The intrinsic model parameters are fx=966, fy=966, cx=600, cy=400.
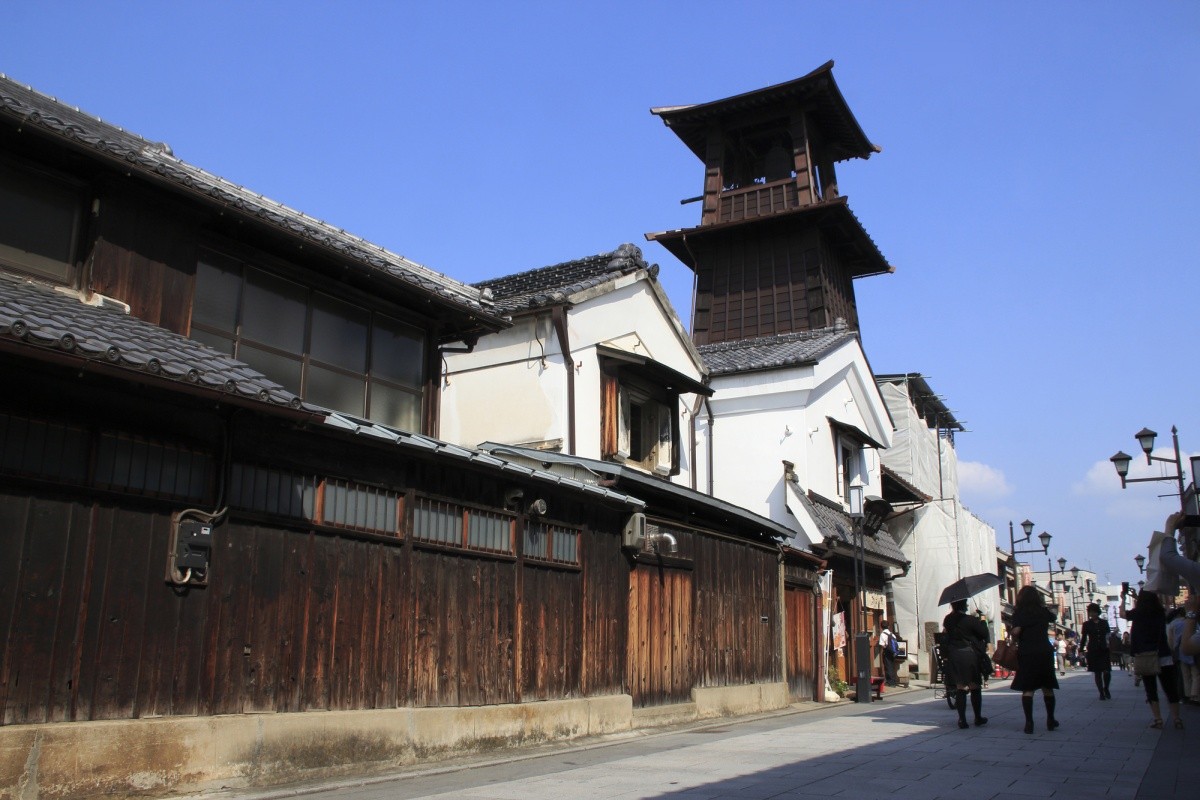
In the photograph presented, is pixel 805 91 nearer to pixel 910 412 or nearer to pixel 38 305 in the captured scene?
pixel 910 412

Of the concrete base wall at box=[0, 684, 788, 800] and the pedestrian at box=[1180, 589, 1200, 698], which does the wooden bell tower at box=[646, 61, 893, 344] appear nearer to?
the pedestrian at box=[1180, 589, 1200, 698]

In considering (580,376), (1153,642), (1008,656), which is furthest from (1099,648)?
(580,376)

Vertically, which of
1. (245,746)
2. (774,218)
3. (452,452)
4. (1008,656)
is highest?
(774,218)

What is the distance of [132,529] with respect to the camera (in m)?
8.48

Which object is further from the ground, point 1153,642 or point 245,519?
point 245,519

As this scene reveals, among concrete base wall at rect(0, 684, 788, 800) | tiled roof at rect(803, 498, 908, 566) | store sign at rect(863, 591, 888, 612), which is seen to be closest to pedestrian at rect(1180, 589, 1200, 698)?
concrete base wall at rect(0, 684, 788, 800)

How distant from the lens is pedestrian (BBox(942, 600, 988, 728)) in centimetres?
1404

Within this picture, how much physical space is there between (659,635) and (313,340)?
756cm

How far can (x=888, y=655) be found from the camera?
95.3ft

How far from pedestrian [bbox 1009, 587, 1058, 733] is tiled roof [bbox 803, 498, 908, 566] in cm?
1137

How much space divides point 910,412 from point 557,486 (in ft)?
94.4

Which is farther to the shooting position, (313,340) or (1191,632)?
(313,340)

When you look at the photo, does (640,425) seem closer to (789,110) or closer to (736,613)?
(736,613)

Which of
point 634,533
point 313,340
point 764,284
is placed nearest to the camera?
point 313,340
